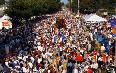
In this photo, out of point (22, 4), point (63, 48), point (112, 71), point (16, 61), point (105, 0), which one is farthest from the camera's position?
point (105, 0)

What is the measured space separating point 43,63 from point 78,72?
3780 mm

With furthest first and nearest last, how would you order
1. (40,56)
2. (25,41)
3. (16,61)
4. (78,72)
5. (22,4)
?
Answer: 1. (22,4)
2. (25,41)
3. (40,56)
4. (16,61)
5. (78,72)

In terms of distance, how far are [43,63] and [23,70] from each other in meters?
2.56

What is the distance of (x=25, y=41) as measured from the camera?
114ft

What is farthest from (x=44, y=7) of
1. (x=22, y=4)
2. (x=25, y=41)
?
(x=25, y=41)

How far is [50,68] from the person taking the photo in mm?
21375

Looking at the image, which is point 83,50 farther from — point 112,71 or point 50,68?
point 112,71

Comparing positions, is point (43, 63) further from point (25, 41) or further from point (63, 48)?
point (25, 41)

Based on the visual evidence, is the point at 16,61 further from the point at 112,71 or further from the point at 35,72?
the point at 112,71

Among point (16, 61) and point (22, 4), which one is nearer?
point (16, 61)

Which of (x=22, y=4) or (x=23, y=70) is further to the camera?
(x=22, y=4)

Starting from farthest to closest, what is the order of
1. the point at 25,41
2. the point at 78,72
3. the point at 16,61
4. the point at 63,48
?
the point at 25,41, the point at 63,48, the point at 16,61, the point at 78,72

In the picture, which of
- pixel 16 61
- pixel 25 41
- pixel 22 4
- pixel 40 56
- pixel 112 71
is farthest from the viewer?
pixel 22 4

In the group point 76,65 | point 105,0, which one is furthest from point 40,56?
point 105,0
